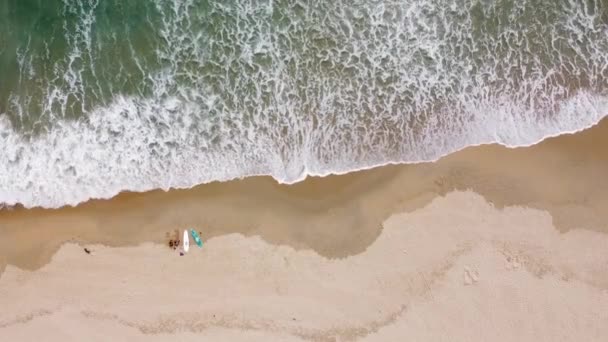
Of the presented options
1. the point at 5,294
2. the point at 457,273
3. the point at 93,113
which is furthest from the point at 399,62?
the point at 5,294

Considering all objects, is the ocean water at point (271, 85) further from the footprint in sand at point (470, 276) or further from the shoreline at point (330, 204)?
the footprint in sand at point (470, 276)

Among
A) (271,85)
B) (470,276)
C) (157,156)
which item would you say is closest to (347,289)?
(470,276)

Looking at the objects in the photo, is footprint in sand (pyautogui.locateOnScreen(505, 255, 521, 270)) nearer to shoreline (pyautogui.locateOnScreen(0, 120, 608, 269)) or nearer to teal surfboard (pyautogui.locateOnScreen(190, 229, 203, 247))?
shoreline (pyautogui.locateOnScreen(0, 120, 608, 269))

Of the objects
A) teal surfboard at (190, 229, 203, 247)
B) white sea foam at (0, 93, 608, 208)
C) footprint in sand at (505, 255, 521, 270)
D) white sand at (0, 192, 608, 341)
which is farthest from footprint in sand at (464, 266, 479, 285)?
teal surfboard at (190, 229, 203, 247)

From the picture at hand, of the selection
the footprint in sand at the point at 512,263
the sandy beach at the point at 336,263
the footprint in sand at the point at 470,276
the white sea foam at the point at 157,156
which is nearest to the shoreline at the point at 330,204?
the sandy beach at the point at 336,263

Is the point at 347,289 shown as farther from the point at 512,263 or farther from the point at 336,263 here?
the point at 512,263

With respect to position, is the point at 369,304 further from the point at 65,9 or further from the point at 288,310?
the point at 65,9
